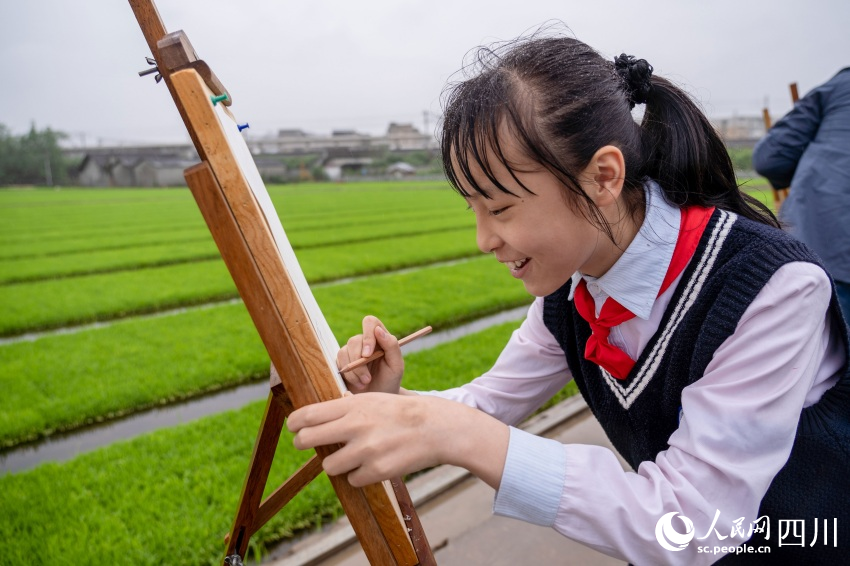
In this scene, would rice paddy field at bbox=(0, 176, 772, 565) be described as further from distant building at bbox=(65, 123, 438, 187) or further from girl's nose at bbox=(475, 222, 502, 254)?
distant building at bbox=(65, 123, 438, 187)

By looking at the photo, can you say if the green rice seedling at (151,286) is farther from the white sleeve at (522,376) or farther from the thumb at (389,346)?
the thumb at (389,346)

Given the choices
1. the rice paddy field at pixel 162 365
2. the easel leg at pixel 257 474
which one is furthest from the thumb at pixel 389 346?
the rice paddy field at pixel 162 365

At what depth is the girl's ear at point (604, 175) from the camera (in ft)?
3.65

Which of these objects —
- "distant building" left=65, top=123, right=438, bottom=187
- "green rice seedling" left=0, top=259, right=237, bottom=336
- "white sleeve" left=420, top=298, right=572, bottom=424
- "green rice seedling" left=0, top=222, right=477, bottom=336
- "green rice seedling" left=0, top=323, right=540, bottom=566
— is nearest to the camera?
"white sleeve" left=420, top=298, right=572, bottom=424

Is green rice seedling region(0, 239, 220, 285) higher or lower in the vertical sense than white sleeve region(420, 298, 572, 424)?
lower

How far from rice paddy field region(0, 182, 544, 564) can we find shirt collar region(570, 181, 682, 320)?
201 centimetres

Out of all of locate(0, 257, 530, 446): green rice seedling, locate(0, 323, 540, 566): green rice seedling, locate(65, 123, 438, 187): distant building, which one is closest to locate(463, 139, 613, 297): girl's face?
locate(0, 323, 540, 566): green rice seedling

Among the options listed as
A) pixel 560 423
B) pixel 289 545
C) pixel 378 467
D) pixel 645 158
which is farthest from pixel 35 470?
pixel 645 158

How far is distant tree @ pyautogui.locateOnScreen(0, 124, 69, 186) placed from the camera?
44.1 meters

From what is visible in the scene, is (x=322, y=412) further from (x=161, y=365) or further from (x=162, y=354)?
(x=162, y=354)

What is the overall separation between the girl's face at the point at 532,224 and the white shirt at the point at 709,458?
1.01 feet

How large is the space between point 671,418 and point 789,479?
242 millimetres

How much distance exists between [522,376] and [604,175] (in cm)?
63

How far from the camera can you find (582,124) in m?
1.11
